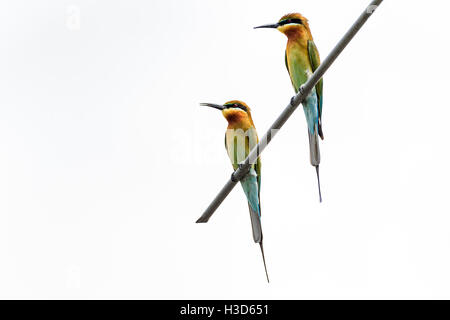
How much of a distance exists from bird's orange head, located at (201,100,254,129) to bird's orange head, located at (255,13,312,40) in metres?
0.43

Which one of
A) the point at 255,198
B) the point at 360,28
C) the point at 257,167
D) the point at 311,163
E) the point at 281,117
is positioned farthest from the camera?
the point at 257,167

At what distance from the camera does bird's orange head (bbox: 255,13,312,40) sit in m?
3.16

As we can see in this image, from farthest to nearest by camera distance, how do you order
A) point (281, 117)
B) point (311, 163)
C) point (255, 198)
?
1. point (255, 198)
2. point (311, 163)
3. point (281, 117)

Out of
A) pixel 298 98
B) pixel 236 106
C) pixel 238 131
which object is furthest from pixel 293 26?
pixel 298 98

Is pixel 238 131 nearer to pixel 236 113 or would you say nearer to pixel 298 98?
pixel 236 113

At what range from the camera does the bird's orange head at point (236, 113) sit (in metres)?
3.25

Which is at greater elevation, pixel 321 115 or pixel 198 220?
pixel 321 115

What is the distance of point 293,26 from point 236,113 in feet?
1.75

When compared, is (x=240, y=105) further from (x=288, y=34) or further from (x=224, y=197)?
(x=224, y=197)

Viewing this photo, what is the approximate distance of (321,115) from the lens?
2.94 meters

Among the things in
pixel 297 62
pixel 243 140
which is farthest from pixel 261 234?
pixel 297 62

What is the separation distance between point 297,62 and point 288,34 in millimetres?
152

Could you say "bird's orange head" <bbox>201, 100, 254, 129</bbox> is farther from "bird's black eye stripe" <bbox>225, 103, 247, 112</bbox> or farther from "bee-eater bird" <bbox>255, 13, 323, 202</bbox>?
"bee-eater bird" <bbox>255, 13, 323, 202</bbox>

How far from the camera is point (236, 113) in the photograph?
10.7 ft
